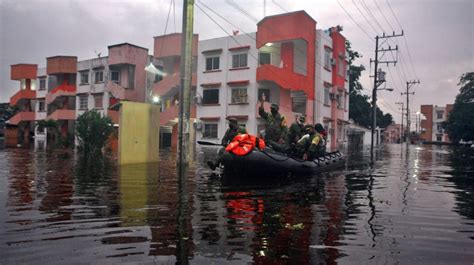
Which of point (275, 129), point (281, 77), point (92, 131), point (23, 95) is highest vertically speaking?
point (281, 77)

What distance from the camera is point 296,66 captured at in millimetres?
34781

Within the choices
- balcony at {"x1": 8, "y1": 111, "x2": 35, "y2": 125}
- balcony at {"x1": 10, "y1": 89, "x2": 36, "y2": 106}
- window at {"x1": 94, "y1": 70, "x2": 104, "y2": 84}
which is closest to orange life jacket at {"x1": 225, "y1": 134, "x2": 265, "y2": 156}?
window at {"x1": 94, "y1": 70, "x2": 104, "y2": 84}

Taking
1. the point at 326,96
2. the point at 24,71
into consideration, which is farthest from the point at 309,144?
the point at 24,71

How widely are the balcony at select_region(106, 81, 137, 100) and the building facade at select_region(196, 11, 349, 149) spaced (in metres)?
8.05

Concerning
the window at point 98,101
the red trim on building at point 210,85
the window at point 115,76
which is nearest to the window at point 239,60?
the red trim on building at point 210,85

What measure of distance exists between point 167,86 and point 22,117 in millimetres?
25973

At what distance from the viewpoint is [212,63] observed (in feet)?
119

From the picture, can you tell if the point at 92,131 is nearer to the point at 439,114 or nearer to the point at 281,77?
the point at 281,77

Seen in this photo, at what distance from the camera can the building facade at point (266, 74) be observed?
32.7 meters

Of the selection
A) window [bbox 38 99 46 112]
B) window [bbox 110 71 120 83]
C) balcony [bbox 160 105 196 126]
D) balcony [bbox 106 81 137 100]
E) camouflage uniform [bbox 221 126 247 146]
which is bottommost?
camouflage uniform [bbox 221 126 247 146]

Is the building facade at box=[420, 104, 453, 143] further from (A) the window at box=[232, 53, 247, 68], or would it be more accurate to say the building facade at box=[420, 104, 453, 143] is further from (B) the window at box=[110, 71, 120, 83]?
(B) the window at box=[110, 71, 120, 83]

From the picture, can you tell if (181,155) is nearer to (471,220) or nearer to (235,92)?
(471,220)

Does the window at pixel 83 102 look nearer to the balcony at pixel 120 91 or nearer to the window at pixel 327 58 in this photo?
the balcony at pixel 120 91

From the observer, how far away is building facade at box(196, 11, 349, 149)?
32.7 meters
